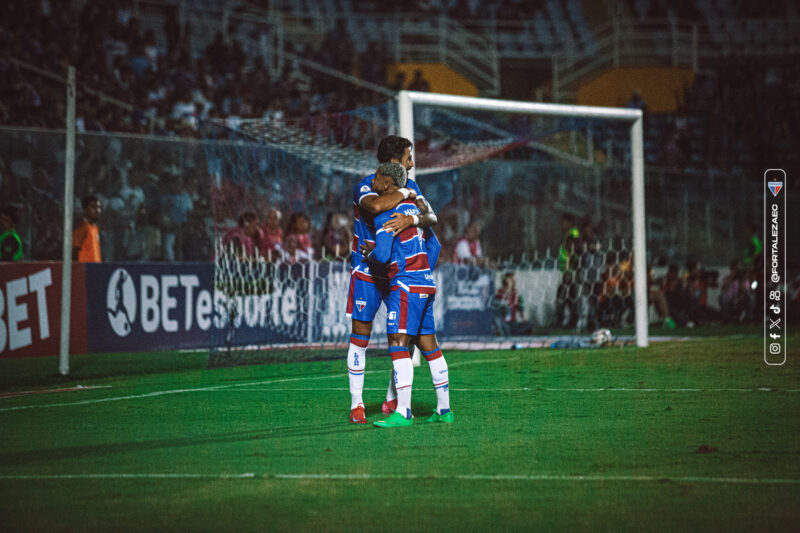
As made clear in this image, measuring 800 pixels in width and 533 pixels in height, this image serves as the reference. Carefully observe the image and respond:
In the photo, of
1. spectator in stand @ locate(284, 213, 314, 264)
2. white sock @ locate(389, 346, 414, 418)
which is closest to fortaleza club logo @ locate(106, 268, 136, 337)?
spectator in stand @ locate(284, 213, 314, 264)

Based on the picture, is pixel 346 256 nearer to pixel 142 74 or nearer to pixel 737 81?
pixel 142 74

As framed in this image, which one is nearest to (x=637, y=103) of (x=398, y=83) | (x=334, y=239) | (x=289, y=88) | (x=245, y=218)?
(x=398, y=83)

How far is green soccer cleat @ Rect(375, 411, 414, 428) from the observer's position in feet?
22.2

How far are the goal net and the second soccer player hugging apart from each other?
4666 mm

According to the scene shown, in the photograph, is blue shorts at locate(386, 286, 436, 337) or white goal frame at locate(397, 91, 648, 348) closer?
blue shorts at locate(386, 286, 436, 337)

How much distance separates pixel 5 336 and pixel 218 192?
296 cm

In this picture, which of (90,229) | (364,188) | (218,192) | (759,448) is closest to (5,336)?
(90,229)

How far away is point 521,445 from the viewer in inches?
236

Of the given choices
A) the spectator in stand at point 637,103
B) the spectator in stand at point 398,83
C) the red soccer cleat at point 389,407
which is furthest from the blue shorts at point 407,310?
the spectator in stand at point 637,103

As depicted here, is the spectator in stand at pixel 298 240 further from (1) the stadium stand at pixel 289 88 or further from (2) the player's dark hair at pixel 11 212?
(2) the player's dark hair at pixel 11 212

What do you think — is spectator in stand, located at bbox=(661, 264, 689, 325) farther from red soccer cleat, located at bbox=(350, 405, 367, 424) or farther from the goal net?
red soccer cleat, located at bbox=(350, 405, 367, 424)

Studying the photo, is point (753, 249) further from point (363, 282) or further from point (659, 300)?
point (363, 282)

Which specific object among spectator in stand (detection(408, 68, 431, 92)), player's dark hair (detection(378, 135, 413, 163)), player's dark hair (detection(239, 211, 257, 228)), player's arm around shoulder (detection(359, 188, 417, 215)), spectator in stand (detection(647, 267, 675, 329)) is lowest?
spectator in stand (detection(647, 267, 675, 329))

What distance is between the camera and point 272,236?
42.7ft
